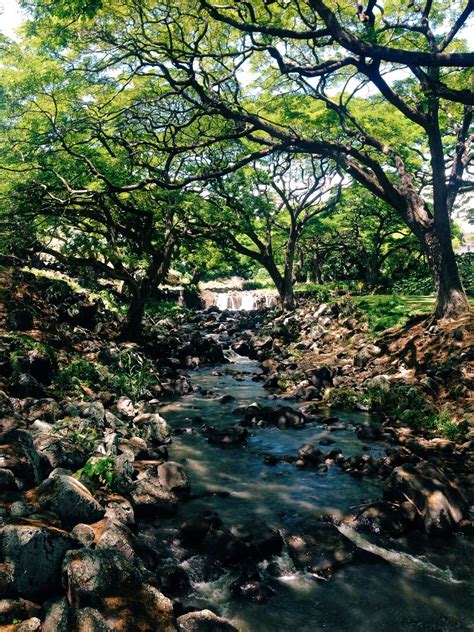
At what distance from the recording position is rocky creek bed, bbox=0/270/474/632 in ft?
12.7

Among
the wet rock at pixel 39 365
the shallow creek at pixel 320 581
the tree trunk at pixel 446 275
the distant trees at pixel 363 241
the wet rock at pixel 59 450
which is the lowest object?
the shallow creek at pixel 320 581

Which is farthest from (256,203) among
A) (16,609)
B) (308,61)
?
(16,609)

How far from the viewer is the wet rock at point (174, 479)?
686 cm

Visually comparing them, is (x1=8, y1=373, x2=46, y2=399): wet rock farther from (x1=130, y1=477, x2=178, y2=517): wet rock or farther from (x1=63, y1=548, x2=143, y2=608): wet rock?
(x1=63, y1=548, x2=143, y2=608): wet rock

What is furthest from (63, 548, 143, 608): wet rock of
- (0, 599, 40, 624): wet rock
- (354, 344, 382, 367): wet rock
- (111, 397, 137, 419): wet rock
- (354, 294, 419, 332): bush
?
(354, 294, 419, 332): bush

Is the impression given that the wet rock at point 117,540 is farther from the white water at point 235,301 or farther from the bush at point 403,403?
the white water at point 235,301

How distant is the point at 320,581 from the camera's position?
483 cm

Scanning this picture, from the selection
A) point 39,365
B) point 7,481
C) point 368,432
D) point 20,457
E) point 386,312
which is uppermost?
point 386,312

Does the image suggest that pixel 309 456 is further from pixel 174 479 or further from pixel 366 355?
pixel 366 355

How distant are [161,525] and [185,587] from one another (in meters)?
1.33

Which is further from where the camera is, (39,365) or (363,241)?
(363,241)

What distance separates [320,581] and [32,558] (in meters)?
3.12

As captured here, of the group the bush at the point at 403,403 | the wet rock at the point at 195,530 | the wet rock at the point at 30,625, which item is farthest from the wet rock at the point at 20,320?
the wet rock at the point at 30,625

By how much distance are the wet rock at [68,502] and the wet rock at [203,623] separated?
1701 millimetres
